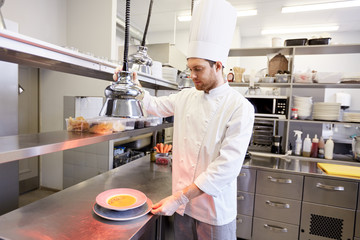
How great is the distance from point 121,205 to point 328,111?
2.55 m

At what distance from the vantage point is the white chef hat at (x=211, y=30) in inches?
54.9

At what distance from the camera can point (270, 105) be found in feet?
9.06

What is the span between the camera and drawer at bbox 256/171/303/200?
224 centimetres

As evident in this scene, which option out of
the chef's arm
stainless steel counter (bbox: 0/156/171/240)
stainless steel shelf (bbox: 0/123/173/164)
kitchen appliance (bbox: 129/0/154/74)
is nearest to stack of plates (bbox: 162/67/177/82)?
kitchen appliance (bbox: 129/0/154/74)

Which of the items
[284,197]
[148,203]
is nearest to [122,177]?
[148,203]

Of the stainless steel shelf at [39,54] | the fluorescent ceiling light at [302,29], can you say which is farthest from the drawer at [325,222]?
the fluorescent ceiling light at [302,29]

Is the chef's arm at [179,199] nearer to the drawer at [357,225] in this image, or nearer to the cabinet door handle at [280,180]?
the cabinet door handle at [280,180]

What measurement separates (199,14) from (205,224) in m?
1.35

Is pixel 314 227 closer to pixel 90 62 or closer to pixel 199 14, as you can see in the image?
pixel 199 14

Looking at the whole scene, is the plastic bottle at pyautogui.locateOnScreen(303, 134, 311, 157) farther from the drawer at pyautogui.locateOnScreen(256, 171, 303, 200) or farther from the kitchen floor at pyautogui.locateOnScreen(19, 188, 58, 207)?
the kitchen floor at pyautogui.locateOnScreen(19, 188, 58, 207)

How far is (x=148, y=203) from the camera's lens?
1.34 metres

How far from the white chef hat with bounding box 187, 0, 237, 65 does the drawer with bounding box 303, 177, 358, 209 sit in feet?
5.32

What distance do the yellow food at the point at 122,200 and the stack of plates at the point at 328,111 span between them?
242 centimetres

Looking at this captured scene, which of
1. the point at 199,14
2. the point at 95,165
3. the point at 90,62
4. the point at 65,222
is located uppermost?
the point at 199,14
